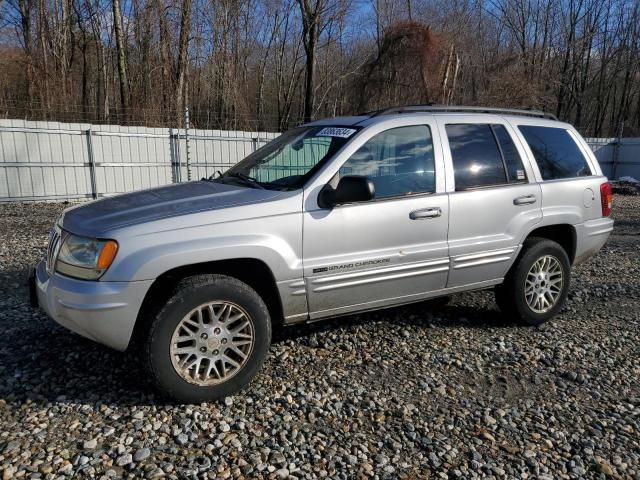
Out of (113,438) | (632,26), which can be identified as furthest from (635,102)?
(113,438)

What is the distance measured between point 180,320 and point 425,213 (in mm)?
1928

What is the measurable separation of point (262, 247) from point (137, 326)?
946 mm

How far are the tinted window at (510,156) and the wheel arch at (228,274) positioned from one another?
230cm

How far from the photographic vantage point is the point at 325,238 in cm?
352

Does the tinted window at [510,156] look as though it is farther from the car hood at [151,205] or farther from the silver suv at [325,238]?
the car hood at [151,205]

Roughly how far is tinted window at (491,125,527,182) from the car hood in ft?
6.88

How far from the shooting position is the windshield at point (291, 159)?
148 inches

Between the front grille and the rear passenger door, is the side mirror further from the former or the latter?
the front grille

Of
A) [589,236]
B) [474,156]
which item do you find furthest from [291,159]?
[589,236]

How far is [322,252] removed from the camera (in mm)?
3523

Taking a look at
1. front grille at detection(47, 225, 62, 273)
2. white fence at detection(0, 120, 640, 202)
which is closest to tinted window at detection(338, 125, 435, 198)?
front grille at detection(47, 225, 62, 273)

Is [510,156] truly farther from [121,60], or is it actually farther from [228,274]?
[121,60]

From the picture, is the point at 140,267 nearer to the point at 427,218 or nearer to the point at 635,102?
the point at 427,218

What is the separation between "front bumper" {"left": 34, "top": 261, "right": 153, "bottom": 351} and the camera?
117 inches
